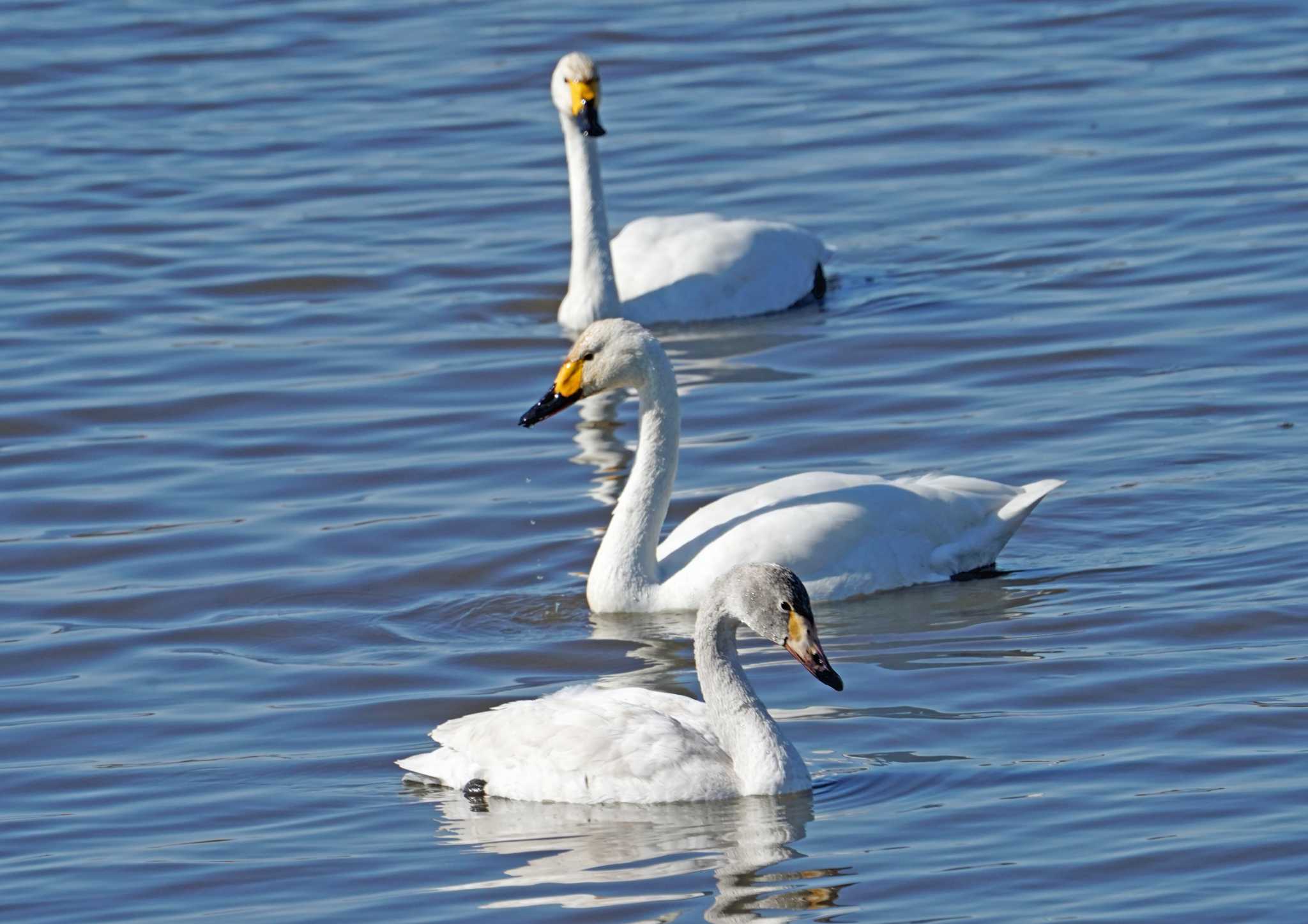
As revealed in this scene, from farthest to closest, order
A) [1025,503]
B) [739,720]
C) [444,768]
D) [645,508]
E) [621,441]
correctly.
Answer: [621,441] → [1025,503] → [645,508] → [444,768] → [739,720]

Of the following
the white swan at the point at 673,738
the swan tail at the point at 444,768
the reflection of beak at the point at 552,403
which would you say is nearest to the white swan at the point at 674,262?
the reflection of beak at the point at 552,403

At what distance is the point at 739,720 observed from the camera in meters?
7.39

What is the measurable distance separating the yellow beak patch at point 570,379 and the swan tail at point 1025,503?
5.66ft

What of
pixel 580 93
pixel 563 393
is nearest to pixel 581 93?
pixel 580 93

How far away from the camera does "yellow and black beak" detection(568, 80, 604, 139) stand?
1446 centimetres

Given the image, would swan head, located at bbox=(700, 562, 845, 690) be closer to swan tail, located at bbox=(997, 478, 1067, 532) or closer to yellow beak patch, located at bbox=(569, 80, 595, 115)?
swan tail, located at bbox=(997, 478, 1067, 532)

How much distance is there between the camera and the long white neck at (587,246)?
47.3ft

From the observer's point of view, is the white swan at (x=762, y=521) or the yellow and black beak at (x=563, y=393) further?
the yellow and black beak at (x=563, y=393)

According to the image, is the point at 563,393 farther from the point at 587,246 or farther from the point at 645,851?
the point at 587,246

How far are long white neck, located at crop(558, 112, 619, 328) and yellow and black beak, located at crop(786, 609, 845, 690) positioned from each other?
694 centimetres

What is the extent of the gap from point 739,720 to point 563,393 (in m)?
2.98

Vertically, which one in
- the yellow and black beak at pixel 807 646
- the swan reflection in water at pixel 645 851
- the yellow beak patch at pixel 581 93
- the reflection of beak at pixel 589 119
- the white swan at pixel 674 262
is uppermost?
the yellow beak patch at pixel 581 93

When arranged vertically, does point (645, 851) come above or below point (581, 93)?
below

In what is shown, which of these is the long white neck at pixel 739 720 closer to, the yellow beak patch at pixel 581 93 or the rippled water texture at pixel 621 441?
the rippled water texture at pixel 621 441
